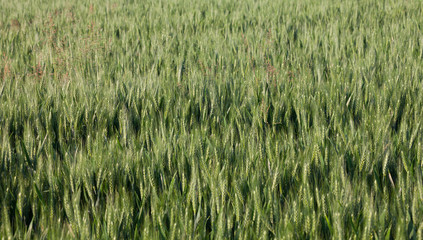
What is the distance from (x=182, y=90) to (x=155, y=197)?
41.2 inches

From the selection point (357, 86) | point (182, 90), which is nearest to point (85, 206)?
point (182, 90)

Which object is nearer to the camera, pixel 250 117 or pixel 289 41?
pixel 250 117

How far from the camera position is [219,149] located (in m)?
1.38

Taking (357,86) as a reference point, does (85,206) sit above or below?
below

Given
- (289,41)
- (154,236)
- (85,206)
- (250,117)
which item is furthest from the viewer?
(289,41)

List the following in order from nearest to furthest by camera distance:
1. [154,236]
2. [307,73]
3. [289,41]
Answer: [154,236], [307,73], [289,41]

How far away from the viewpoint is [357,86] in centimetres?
205

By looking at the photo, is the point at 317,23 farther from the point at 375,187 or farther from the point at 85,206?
the point at 85,206

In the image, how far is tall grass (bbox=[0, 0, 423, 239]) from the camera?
1021 mm

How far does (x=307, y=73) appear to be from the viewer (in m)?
2.32

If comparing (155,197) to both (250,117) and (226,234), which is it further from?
(250,117)

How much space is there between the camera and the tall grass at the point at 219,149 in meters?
1.02

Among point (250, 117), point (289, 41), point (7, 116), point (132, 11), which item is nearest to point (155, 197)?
point (250, 117)

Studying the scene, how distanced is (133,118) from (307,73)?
1038 millimetres
